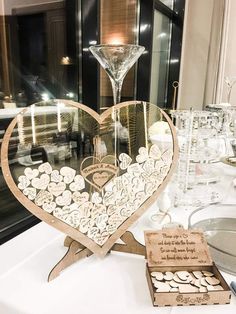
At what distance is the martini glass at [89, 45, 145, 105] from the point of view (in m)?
0.80

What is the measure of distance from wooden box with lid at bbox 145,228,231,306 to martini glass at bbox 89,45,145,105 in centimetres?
44

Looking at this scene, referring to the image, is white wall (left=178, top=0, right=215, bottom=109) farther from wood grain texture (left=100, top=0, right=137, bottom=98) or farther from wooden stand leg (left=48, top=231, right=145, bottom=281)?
wooden stand leg (left=48, top=231, right=145, bottom=281)

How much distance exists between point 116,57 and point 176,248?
0.57m

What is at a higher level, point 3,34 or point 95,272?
point 3,34

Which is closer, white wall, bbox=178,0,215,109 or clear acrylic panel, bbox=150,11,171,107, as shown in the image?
clear acrylic panel, bbox=150,11,171,107

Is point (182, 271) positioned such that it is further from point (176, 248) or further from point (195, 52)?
point (195, 52)

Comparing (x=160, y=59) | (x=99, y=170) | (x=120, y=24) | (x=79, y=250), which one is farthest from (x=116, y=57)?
(x=160, y=59)

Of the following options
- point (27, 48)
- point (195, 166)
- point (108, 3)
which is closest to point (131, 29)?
point (108, 3)

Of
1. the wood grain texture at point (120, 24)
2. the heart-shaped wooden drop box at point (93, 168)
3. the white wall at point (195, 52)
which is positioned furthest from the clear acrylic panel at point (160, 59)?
the heart-shaped wooden drop box at point (93, 168)

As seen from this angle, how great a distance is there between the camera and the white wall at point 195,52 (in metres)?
3.46

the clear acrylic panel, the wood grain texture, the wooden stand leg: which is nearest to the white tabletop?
the wooden stand leg

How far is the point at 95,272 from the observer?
54cm

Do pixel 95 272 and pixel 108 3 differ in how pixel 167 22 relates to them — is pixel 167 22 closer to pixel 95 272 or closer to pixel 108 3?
pixel 108 3

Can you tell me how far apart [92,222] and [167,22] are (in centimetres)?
332
